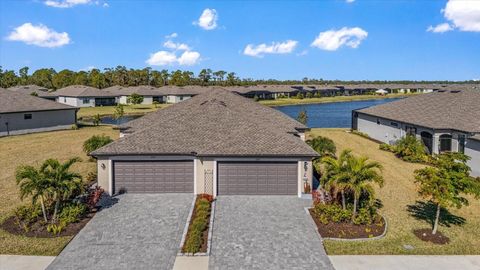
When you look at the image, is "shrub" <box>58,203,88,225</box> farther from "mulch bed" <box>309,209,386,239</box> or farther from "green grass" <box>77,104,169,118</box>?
"green grass" <box>77,104,169,118</box>

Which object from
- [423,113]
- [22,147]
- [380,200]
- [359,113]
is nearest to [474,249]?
[380,200]

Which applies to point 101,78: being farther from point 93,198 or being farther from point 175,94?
point 93,198

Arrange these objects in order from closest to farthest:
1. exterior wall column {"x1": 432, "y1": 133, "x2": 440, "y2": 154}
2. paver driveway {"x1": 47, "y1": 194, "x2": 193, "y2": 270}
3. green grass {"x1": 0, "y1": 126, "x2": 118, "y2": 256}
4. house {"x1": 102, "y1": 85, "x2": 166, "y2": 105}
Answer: paver driveway {"x1": 47, "y1": 194, "x2": 193, "y2": 270} < green grass {"x1": 0, "y1": 126, "x2": 118, "y2": 256} < exterior wall column {"x1": 432, "y1": 133, "x2": 440, "y2": 154} < house {"x1": 102, "y1": 85, "x2": 166, "y2": 105}

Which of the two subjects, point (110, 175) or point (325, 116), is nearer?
point (110, 175)

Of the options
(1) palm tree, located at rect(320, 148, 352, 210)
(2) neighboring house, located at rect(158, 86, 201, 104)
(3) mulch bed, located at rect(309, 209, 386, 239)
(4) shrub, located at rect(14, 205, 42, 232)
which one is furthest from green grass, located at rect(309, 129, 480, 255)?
(2) neighboring house, located at rect(158, 86, 201, 104)

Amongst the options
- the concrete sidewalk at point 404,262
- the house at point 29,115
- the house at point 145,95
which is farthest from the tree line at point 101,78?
the concrete sidewalk at point 404,262

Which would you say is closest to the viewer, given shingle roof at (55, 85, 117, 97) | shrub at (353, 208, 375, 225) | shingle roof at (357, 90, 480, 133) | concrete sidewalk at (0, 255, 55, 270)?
concrete sidewalk at (0, 255, 55, 270)

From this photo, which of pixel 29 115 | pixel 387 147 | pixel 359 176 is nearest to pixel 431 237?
pixel 359 176

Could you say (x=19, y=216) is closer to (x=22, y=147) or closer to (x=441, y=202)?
(x=441, y=202)

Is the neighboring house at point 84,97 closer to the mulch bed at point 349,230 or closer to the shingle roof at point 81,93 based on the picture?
the shingle roof at point 81,93
